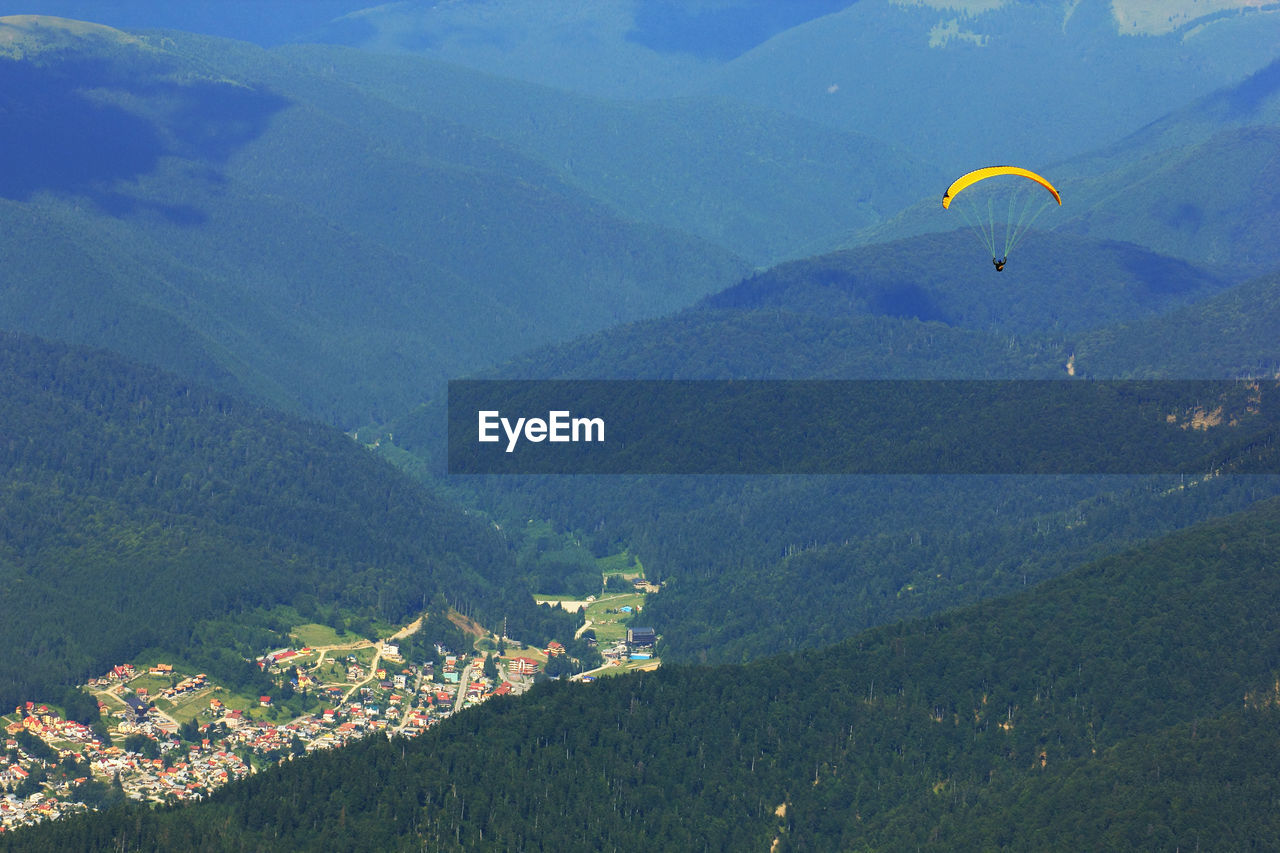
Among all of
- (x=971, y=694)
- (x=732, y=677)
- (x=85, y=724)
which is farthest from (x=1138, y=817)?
(x=85, y=724)

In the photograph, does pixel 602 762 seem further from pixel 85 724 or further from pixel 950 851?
pixel 85 724

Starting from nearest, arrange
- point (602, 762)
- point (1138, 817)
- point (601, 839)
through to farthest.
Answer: point (1138, 817), point (601, 839), point (602, 762)

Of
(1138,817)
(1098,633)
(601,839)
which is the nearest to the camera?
(1138,817)

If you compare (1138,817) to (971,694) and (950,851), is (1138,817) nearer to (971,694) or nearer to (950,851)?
(950,851)

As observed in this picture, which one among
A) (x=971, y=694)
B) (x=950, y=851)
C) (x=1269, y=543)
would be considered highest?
(x=1269, y=543)

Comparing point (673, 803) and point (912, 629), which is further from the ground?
point (912, 629)

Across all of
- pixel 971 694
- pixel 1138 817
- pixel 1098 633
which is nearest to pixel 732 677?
pixel 971 694

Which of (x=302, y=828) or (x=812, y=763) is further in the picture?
(x=812, y=763)
